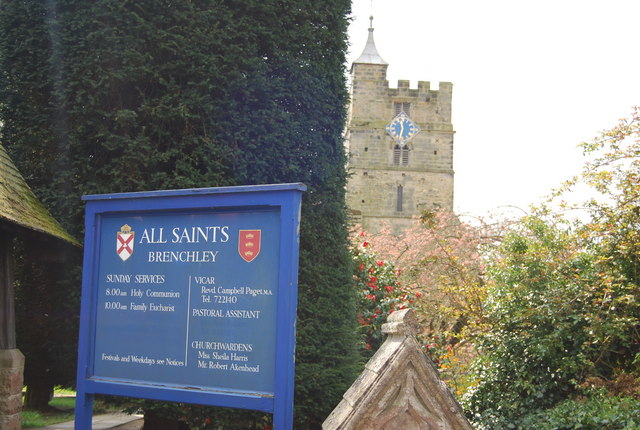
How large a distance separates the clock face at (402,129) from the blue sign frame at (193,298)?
1506 inches

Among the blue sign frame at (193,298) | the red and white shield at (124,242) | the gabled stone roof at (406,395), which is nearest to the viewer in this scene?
the gabled stone roof at (406,395)

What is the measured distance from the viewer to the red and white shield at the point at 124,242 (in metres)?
4.68

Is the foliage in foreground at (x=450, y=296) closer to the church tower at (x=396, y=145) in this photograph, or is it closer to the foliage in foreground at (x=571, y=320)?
the foliage in foreground at (x=571, y=320)

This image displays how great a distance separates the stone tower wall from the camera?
137 ft

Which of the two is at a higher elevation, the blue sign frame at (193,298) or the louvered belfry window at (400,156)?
the louvered belfry window at (400,156)

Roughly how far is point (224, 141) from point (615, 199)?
3.86 meters

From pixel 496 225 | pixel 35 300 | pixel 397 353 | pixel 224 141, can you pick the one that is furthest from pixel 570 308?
pixel 496 225

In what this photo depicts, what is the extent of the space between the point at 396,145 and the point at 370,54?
6108 millimetres

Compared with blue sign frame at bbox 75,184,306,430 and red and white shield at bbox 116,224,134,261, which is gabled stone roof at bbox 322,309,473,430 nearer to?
blue sign frame at bbox 75,184,306,430

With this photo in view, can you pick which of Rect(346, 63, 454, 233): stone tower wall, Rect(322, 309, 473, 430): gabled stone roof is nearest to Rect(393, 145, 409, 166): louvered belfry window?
Rect(346, 63, 454, 233): stone tower wall

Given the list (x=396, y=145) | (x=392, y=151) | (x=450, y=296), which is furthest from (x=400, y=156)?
(x=450, y=296)

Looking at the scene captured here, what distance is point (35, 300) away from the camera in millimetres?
7012

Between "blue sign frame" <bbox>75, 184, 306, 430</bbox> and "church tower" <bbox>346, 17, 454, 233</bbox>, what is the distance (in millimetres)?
36796

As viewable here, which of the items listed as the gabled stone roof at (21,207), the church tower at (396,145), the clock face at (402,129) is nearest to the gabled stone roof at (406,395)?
the gabled stone roof at (21,207)
